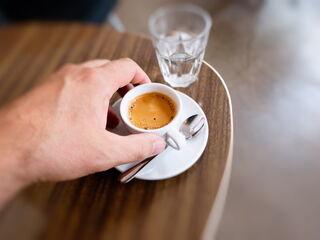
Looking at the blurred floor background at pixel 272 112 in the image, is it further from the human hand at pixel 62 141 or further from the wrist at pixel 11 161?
the wrist at pixel 11 161

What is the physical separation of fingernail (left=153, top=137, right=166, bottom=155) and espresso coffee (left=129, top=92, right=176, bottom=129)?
0.03 metres

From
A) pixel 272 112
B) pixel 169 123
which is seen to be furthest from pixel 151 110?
pixel 272 112

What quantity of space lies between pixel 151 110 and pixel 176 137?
0.07 meters

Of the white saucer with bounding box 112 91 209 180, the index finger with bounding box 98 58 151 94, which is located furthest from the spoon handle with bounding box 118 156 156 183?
the index finger with bounding box 98 58 151 94

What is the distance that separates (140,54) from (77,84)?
0.19 m

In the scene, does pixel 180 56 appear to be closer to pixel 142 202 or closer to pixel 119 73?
pixel 119 73

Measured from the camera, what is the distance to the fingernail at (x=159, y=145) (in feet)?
1.55

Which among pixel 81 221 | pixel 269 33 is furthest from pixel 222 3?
pixel 81 221

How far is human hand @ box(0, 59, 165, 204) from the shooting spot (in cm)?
46

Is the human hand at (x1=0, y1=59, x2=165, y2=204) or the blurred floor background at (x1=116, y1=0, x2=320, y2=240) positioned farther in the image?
the blurred floor background at (x1=116, y1=0, x2=320, y2=240)

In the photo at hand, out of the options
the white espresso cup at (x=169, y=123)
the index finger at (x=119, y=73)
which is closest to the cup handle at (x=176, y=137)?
the white espresso cup at (x=169, y=123)

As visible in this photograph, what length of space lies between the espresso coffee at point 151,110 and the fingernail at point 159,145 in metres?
0.03

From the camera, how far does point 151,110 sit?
53cm

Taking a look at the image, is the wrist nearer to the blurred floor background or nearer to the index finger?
the index finger
